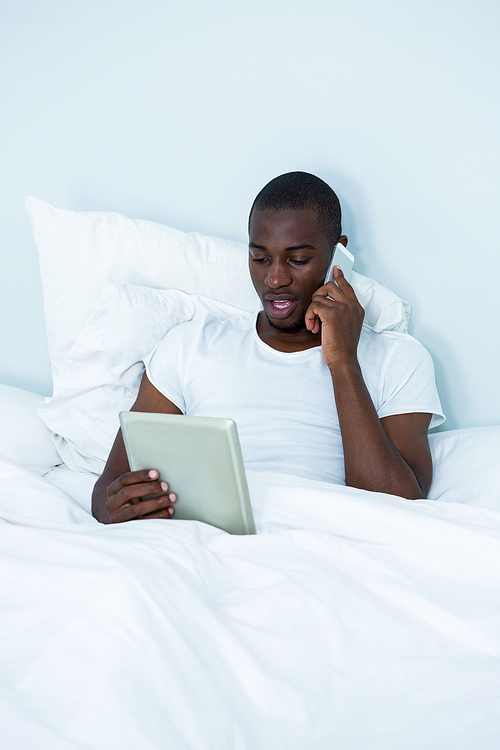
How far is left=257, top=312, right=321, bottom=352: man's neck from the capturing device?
1.37m

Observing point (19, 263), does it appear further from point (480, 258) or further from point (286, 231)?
point (480, 258)

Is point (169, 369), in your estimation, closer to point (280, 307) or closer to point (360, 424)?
point (280, 307)

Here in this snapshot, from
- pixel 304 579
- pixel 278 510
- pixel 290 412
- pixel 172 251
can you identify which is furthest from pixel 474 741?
pixel 172 251

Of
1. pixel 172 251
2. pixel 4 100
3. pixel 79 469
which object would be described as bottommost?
pixel 79 469

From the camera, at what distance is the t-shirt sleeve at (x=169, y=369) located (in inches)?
53.4

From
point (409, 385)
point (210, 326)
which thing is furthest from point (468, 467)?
point (210, 326)

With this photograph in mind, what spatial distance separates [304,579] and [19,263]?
4.43 ft

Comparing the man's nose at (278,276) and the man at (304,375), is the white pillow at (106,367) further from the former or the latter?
the man's nose at (278,276)

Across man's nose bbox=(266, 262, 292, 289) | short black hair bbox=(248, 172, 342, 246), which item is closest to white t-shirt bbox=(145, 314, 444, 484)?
man's nose bbox=(266, 262, 292, 289)

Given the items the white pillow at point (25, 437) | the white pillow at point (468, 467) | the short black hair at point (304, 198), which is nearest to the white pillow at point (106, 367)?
the white pillow at point (25, 437)

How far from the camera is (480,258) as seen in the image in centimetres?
141

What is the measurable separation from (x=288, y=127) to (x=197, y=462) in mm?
989

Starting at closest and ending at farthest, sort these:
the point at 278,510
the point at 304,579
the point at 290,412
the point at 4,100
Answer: the point at 304,579 < the point at 278,510 < the point at 290,412 < the point at 4,100

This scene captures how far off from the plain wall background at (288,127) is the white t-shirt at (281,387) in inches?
8.5
